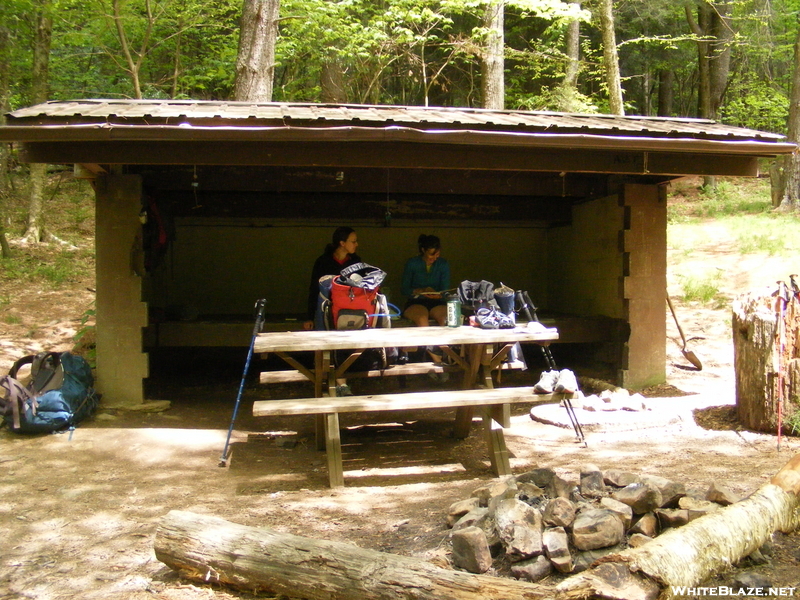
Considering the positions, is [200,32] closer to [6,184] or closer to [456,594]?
[6,184]

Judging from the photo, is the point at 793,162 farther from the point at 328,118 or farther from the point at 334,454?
the point at 334,454

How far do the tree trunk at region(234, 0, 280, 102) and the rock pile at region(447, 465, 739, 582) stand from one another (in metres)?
7.51

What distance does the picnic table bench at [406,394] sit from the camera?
418 centimetres

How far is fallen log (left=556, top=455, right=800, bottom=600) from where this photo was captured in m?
2.20

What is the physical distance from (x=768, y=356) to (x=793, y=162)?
1089cm

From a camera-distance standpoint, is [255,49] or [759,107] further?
[759,107]

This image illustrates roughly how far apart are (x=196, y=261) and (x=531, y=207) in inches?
183

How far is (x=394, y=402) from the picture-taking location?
4219mm

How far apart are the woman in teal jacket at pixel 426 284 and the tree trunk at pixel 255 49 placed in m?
4.05

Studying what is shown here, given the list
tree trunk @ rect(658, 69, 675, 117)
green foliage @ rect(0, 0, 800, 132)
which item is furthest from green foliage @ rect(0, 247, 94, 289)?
tree trunk @ rect(658, 69, 675, 117)

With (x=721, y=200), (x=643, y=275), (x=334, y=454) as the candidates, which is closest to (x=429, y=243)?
(x=643, y=275)

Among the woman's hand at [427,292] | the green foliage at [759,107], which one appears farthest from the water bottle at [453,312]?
the green foliage at [759,107]

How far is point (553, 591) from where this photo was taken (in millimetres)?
2277

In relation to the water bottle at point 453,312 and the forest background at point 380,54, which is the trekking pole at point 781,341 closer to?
the water bottle at point 453,312
